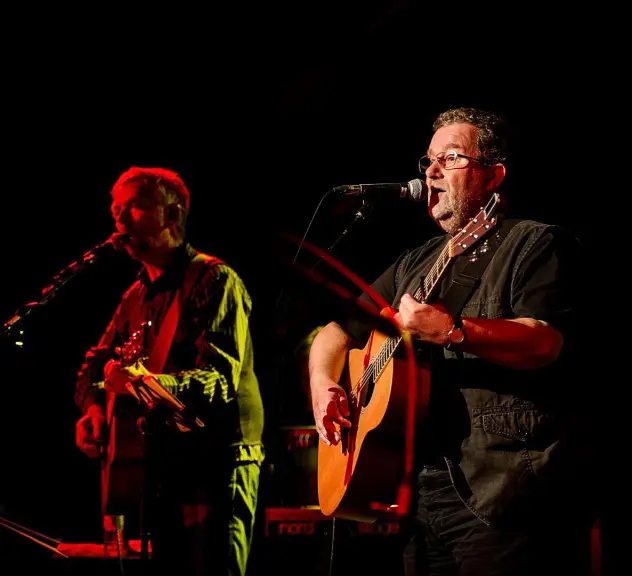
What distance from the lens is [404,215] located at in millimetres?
5238

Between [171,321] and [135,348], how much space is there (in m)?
0.27

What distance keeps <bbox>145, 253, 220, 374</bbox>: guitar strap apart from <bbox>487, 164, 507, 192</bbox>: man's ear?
199 centimetres

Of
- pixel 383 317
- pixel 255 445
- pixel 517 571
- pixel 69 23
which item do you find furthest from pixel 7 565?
pixel 69 23

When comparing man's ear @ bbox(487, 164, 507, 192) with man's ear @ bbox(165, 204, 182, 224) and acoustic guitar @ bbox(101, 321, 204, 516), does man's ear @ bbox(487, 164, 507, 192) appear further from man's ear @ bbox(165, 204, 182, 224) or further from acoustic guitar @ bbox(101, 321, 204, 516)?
man's ear @ bbox(165, 204, 182, 224)

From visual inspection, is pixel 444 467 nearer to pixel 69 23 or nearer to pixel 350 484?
pixel 350 484

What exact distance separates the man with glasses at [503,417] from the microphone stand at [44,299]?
2162 mm

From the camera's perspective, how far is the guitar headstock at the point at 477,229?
255 centimetres

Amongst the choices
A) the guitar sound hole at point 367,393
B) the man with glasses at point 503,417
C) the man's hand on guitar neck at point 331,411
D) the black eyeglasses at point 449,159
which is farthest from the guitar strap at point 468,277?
the man's hand on guitar neck at point 331,411

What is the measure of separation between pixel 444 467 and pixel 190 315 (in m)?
2.08

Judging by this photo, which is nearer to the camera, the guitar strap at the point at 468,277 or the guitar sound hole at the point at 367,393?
the guitar strap at the point at 468,277

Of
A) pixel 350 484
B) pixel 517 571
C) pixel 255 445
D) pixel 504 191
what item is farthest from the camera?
pixel 255 445

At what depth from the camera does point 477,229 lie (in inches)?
101

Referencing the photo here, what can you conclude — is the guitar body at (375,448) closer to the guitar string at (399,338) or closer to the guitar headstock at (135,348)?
the guitar string at (399,338)

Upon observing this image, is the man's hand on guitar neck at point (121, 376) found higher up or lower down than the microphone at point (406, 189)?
lower down
